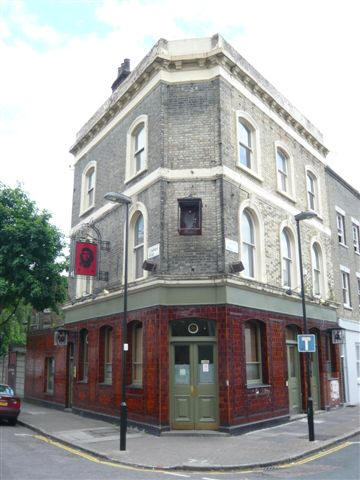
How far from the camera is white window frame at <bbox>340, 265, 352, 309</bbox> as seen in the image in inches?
904

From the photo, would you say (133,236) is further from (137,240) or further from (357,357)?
(357,357)

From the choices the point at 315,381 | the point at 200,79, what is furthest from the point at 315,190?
the point at 200,79

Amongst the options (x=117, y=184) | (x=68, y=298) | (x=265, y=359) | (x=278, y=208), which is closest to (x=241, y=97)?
(x=278, y=208)

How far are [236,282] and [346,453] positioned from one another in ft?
17.5

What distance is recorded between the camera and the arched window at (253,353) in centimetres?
1535

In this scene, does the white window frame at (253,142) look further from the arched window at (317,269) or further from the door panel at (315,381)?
the door panel at (315,381)

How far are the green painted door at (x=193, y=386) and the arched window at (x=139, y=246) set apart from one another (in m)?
3.18

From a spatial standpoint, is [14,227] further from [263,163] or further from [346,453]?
[346,453]

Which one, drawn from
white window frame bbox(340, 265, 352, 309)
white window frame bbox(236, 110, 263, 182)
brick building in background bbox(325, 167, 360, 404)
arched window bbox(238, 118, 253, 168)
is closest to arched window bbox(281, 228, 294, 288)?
white window frame bbox(236, 110, 263, 182)

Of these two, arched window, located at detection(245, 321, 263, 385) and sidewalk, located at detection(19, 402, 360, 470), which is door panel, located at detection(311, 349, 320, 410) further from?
arched window, located at detection(245, 321, 263, 385)

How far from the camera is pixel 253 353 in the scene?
1578cm

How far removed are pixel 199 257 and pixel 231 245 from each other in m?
1.08

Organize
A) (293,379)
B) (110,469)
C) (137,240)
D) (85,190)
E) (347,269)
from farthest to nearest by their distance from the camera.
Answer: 1. (347,269)
2. (85,190)
3. (293,379)
4. (137,240)
5. (110,469)

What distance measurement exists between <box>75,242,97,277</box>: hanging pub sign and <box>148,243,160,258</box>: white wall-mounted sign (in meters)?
3.25
